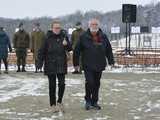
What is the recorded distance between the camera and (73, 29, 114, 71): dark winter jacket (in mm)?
10414

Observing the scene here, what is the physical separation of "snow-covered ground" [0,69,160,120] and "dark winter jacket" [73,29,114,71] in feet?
2.73

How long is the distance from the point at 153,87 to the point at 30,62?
413 inches

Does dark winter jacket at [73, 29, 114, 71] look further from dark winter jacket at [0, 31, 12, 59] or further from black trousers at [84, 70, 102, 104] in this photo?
dark winter jacket at [0, 31, 12, 59]

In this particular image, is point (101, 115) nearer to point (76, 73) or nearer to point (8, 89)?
point (8, 89)

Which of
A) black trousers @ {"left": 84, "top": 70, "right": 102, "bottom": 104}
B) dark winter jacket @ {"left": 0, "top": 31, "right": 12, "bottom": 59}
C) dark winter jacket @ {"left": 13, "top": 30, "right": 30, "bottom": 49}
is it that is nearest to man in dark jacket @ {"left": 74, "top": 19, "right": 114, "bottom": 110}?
black trousers @ {"left": 84, "top": 70, "right": 102, "bottom": 104}

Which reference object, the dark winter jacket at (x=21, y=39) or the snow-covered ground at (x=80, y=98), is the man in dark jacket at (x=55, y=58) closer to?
the snow-covered ground at (x=80, y=98)

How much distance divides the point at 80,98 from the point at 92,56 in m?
1.95

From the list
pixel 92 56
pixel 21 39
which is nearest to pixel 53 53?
pixel 92 56

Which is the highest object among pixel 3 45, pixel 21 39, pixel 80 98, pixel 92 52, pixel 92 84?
pixel 92 52

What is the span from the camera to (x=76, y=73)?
1786 cm

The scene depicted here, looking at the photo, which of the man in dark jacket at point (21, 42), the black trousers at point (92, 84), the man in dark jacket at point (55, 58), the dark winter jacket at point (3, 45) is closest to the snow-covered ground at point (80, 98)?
the black trousers at point (92, 84)

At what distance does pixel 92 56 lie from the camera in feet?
34.2

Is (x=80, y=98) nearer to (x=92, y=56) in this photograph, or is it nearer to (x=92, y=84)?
(x=92, y=84)

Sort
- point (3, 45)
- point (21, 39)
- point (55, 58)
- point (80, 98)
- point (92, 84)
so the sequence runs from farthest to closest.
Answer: point (21, 39) → point (3, 45) → point (80, 98) → point (92, 84) → point (55, 58)
